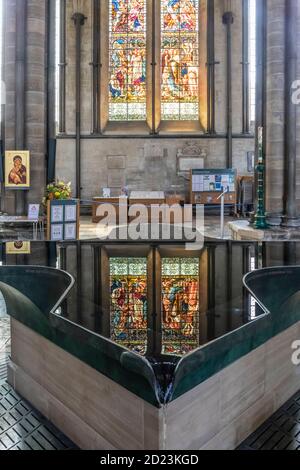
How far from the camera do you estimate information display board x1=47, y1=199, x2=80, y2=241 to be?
8195mm

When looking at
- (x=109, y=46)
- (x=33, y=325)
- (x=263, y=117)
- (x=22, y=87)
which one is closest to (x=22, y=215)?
(x=22, y=87)

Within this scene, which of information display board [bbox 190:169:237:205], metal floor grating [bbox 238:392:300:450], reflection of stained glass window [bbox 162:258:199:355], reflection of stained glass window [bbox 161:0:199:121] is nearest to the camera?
reflection of stained glass window [bbox 162:258:199:355]

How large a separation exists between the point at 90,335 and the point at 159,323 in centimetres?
37

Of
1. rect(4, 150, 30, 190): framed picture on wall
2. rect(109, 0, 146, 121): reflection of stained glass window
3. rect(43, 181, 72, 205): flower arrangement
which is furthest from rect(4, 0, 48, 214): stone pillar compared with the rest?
rect(109, 0, 146, 121): reflection of stained glass window

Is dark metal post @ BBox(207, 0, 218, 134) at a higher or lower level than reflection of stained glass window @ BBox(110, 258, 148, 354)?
higher

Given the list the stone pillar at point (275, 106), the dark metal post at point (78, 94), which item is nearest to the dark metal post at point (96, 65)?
the dark metal post at point (78, 94)

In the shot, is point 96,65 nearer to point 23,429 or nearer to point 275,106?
point 275,106

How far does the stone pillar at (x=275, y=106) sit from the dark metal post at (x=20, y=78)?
16.2 ft

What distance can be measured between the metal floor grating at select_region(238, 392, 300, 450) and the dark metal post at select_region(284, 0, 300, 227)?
658 cm

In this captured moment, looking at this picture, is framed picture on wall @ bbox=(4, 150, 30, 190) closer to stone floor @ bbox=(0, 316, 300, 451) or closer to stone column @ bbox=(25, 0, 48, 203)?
stone column @ bbox=(25, 0, 48, 203)

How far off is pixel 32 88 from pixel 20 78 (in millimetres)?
301

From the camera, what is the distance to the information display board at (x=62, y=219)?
323 inches

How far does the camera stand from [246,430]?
2395mm

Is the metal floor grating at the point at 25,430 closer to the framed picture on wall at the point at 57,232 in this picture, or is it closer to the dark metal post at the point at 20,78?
the framed picture on wall at the point at 57,232
